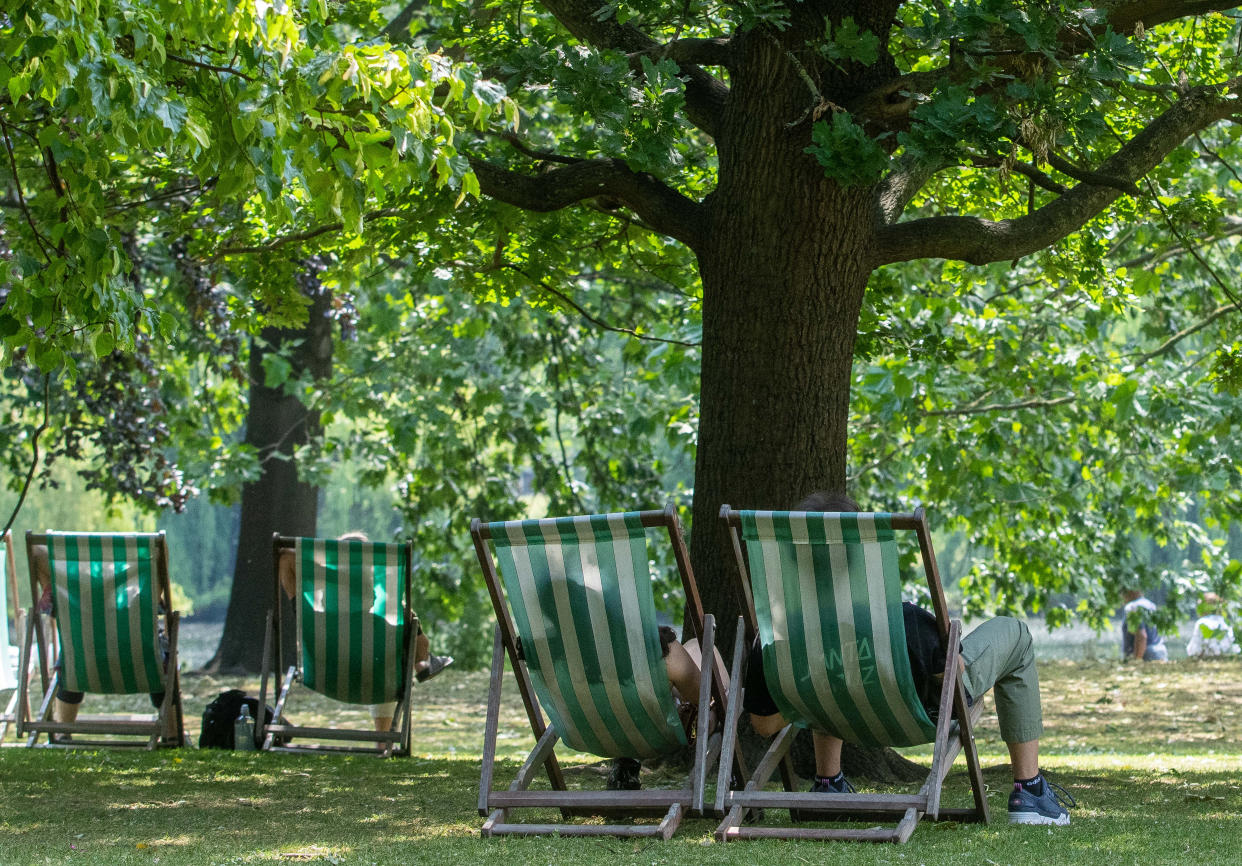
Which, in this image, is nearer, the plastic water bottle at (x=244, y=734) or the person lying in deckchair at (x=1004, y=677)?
the person lying in deckchair at (x=1004, y=677)

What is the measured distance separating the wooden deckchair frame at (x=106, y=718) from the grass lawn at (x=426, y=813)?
14 cm

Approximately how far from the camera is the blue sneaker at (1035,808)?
449 cm

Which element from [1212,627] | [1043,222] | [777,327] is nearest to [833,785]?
[777,327]

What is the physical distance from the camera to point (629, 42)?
6.32 m

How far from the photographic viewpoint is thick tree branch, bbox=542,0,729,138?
634 centimetres

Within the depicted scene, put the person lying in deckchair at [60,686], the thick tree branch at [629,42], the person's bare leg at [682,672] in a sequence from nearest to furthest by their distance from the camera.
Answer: the person's bare leg at [682,672] < the thick tree branch at [629,42] < the person lying in deckchair at [60,686]

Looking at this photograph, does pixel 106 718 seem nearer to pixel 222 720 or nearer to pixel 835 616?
pixel 222 720

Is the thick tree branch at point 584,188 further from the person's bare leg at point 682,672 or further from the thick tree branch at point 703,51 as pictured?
the person's bare leg at point 682,672

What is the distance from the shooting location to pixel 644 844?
423 centimetres

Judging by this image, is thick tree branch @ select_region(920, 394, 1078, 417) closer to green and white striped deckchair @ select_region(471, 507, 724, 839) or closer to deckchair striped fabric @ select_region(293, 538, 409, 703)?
deckchair striped fabric @ select_region(293, 538, 409, 703)

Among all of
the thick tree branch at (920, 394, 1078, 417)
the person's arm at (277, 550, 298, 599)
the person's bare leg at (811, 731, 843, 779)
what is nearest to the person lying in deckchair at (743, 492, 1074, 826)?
the person's bare leg at (811, 731, 843, 779)

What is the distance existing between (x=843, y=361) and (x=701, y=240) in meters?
0.79

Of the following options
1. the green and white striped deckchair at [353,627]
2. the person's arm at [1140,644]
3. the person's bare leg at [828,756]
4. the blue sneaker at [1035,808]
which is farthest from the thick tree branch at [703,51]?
the person's arm at [1140,644]

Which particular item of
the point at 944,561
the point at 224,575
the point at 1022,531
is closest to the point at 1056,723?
the point at 1022,531
